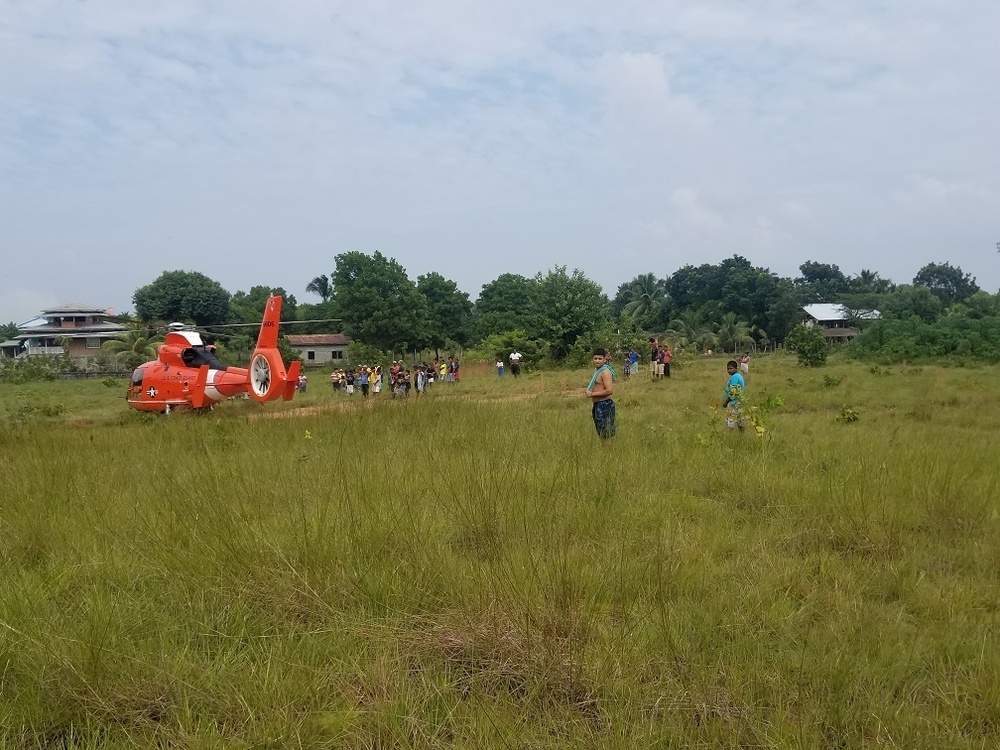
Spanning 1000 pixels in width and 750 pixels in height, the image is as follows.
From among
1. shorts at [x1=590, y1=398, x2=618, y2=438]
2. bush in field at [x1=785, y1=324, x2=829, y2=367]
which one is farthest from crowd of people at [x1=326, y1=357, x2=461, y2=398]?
bush in field at [x1=785, y1=324, x2=829, y2=367]

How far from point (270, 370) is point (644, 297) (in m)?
49.7

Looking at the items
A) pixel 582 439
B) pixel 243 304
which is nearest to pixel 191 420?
pixel 582 439

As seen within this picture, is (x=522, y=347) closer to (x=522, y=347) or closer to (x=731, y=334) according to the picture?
(x=522, y=347)

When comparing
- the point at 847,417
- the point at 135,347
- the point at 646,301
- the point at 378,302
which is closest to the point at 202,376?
the point at 847,417

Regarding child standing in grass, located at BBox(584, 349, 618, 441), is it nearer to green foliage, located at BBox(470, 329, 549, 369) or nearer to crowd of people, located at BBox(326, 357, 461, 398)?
crowd of people, located at BBox(326, 357, 461, 398)

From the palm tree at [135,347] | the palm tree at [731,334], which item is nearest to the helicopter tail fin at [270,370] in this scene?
the palm tree at [135,347]

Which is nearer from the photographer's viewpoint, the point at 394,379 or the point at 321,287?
the point at 394,379

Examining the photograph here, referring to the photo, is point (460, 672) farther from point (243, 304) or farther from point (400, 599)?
point (243, 304)

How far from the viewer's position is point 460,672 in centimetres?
258

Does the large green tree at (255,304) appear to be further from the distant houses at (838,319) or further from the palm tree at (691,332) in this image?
the distant houses at (838,319)

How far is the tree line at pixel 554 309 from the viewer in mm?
38219

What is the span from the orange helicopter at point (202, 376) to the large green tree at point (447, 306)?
41474 mm

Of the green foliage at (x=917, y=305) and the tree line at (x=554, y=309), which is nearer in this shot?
the tree line at (x=554, y=309)

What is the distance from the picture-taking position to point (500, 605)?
288 cm
